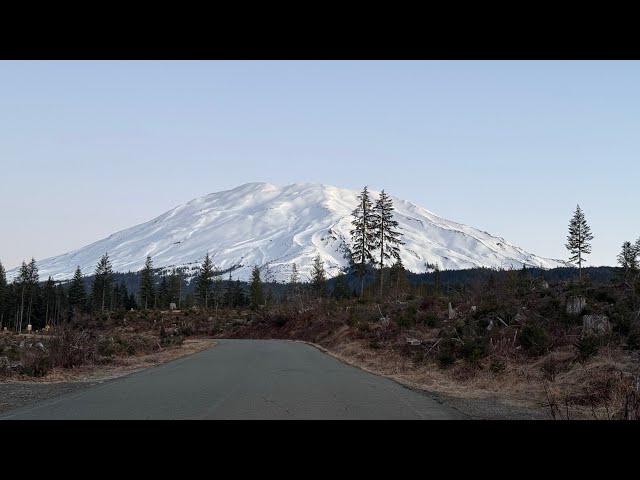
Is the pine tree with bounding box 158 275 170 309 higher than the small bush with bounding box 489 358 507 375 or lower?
higher

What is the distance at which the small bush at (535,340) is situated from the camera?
18.2 m

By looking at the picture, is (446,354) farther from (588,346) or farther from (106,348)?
(106,348)

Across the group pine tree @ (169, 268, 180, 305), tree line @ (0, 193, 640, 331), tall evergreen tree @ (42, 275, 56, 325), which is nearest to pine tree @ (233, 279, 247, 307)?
tree line @ (0, 193, 640, 331)

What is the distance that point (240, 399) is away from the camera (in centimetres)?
1210

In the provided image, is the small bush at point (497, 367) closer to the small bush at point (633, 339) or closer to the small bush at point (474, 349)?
the small bush at point (474, 349)

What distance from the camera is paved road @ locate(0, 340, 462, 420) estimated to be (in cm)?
995

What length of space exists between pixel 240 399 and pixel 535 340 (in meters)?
10.0

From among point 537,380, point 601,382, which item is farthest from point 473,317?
point 601,382

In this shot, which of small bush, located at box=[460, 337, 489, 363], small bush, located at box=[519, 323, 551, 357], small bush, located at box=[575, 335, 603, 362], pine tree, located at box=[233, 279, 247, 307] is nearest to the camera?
small bush, located at box=[575, 335, 603, 362]

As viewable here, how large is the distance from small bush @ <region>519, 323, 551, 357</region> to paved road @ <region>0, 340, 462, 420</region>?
4.41m

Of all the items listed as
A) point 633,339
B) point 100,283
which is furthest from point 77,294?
point 633,339

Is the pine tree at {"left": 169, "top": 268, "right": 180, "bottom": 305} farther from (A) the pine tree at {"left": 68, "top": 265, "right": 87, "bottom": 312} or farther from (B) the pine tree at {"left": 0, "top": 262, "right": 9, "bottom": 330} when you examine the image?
(B) the pine tree at {"left": 0, "top": 262, "right": 9, "bottom": 330}
